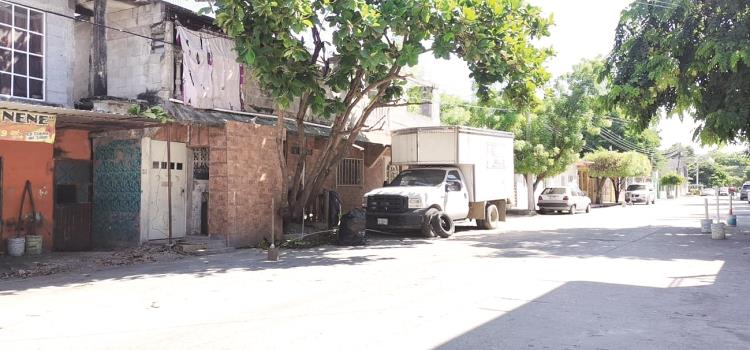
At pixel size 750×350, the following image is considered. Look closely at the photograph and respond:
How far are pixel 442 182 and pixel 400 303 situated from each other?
1003 cm

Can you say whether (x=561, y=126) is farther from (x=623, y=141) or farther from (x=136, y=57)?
(x=623, y=141)

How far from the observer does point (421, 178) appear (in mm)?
17297

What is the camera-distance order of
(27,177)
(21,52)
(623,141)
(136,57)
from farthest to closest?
(623,141) < (136,57) < (27,177) < (21,52)

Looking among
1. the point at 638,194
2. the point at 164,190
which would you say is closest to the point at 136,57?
the point at 164,190

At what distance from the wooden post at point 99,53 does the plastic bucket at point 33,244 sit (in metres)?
3.71

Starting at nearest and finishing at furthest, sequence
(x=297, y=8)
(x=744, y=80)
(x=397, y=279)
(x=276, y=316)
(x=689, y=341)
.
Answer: (x=689, y=341) < (x=276, y=316) < (x=397, y=279) < (x=297, y=8) < (x=744, y=80)

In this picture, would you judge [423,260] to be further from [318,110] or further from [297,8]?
[297,8]

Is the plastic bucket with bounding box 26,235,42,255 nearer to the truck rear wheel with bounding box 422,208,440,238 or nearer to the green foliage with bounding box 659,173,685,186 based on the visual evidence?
the truck rear wheel with bounding box 422,208,440,238

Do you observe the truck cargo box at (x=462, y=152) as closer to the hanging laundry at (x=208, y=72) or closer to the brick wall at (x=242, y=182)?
the brick wall at (x=242, y=182)

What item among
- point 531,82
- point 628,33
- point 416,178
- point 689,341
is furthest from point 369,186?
point 689,341

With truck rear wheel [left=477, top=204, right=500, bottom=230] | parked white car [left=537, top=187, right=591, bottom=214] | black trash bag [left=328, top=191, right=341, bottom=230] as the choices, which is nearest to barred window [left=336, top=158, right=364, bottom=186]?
black trash bag [left=328, top=191, right=341, bottom=230]

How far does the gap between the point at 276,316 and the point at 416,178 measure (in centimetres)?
1130

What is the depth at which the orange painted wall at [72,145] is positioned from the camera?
13480 millimetres

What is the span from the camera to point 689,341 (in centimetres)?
535
